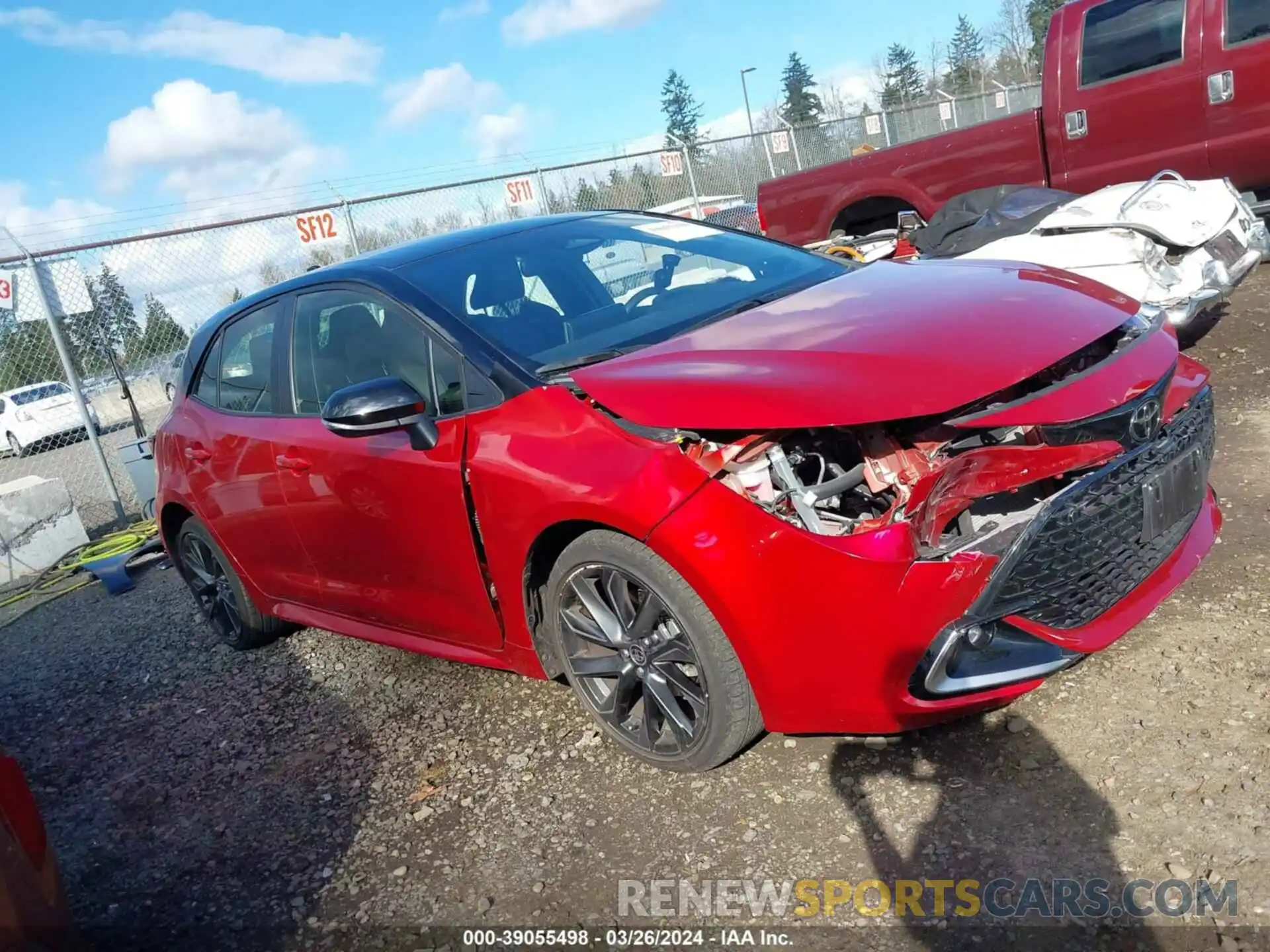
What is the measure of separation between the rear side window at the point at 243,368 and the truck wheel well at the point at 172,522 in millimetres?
657

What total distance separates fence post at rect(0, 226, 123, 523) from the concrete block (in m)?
0.54

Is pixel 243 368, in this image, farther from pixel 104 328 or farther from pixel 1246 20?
pixel 1246 20

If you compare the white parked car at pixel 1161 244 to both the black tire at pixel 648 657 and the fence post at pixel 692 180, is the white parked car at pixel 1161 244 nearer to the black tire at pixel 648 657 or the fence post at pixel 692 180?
the black tire at pixel 648 657

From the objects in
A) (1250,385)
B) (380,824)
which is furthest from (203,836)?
(1250,385)

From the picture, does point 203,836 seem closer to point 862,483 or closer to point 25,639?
point 862,483

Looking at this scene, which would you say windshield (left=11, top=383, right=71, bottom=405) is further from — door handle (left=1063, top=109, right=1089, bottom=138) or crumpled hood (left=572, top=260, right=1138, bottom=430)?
door handle (left=1063, top=109, right=1089, bottom=138)

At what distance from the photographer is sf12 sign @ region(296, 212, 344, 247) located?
997cm

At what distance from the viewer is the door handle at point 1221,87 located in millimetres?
6684

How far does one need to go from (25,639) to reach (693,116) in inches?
2696

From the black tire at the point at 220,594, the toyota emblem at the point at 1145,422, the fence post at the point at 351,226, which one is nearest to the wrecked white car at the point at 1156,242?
the toyota emblem at the point at 1145,422

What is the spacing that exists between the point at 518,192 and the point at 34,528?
6.62 metres

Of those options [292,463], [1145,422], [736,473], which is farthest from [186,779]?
[1145,422]

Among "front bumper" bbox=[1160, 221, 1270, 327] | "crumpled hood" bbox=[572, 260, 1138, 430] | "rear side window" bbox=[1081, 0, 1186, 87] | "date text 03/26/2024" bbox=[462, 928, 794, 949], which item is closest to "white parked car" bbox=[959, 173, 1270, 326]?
"front bumper" bbox=[1160, 221, 1270, 327]

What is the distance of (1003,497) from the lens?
266 centimetres
